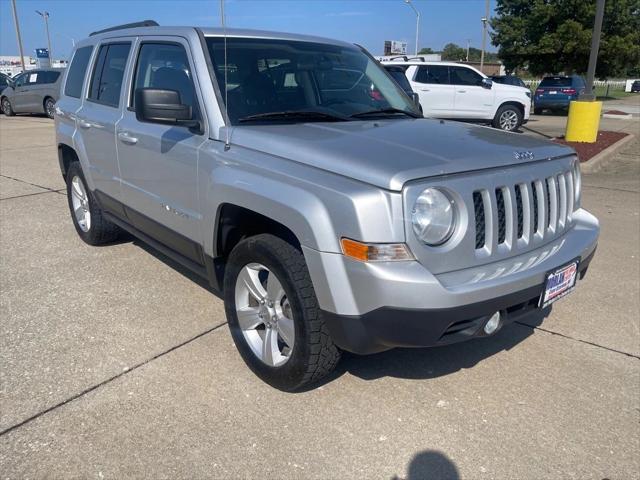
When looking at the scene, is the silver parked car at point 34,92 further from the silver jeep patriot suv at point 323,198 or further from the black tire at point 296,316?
the black tire at point 296,316

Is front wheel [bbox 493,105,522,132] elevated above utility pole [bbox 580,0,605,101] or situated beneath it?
situated beneath

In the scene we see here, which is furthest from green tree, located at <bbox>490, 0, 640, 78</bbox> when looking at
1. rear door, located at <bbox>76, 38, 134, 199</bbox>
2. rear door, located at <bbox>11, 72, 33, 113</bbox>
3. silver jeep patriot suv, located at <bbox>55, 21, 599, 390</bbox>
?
rear door, located at <bbox>76, 38, 134, 199</bbox>

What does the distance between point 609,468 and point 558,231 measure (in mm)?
1226

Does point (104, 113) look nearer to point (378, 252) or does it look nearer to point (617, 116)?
point (378, 252)

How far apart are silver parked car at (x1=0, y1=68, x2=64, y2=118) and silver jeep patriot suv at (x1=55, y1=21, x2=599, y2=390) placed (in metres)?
17.2

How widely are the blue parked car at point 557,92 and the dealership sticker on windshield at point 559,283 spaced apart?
2215cm

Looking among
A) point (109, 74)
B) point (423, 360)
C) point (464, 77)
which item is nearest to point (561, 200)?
point (423, 360)

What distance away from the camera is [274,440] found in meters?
2.68

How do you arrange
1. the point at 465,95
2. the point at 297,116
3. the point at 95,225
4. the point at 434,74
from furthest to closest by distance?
1. the point at 434,74
2. the point at 465,95
3. the point at 95,225
4. the point at 297,116

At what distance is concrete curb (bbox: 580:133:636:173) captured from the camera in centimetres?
970

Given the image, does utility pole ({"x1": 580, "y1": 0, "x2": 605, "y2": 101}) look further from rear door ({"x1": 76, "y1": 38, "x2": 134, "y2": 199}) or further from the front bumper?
the front bumper

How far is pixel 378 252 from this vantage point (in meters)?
2.35

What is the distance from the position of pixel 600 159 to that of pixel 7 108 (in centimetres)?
2075

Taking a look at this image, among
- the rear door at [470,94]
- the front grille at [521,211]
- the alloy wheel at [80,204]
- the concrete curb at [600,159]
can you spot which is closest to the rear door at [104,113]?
the alloy wheel at [80,204]
